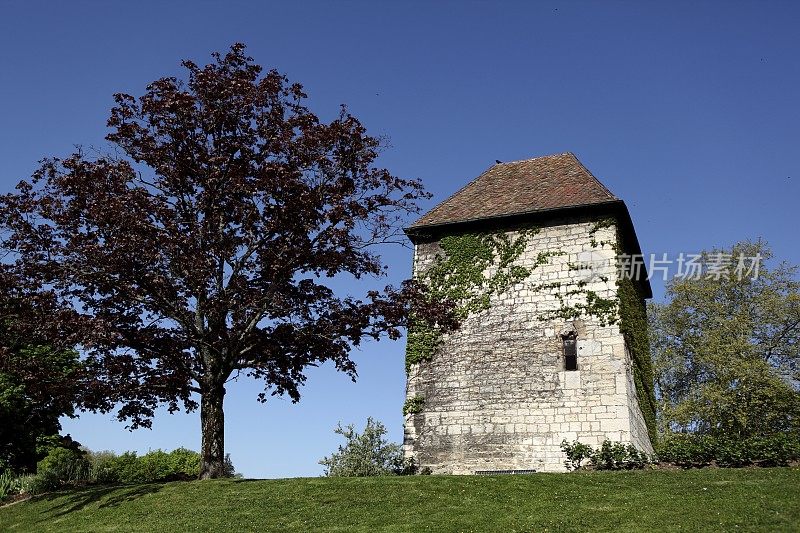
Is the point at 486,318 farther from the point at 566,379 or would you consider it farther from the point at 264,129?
the point at 264,129

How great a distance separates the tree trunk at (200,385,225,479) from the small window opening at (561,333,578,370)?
8964 mm

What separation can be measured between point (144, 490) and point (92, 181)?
7.18m

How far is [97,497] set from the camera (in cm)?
1658

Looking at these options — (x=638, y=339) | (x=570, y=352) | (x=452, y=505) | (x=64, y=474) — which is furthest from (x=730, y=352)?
(x=64, y=474)

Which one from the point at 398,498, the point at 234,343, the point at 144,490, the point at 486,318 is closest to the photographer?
the point at 398,498

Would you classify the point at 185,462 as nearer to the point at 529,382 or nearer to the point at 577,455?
the point at 529,382

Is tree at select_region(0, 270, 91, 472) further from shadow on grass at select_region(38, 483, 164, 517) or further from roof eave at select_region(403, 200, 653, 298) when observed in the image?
roof eave at select_region(403, 200, 653, 298)

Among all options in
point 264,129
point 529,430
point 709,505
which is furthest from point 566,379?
point 264,129

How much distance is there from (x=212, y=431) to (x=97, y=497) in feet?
9.39

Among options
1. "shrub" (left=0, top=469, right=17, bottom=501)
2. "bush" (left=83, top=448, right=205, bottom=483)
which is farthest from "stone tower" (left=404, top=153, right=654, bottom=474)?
"bush" (left=83, top=448, right=205, bottom=483)

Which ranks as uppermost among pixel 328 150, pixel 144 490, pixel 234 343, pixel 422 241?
pixel 328 150

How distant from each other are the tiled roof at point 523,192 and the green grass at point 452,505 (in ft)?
27.8

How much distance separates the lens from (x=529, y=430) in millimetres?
19062

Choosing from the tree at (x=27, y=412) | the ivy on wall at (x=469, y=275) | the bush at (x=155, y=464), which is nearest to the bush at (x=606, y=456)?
the ivy on wall at (x=469, y=275)
